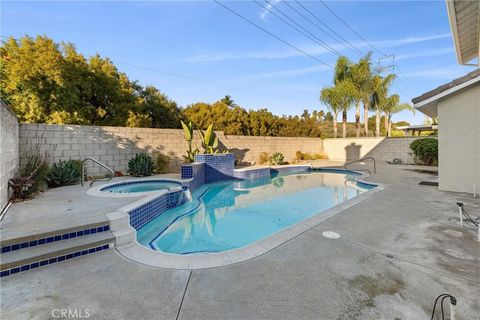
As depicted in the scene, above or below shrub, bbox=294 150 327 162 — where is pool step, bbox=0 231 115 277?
below

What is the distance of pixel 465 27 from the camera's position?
685 cm

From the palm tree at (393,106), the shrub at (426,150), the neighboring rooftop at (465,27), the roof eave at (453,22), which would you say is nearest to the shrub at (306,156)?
the shrub at (426,150)

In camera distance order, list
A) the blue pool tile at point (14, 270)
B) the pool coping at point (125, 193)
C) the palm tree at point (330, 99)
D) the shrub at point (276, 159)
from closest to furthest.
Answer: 1. the blue pool tile at point (14, 270)
2. the pool coping at point (125, 193)
3. the shrub at point (276, 159)
4. the palm tree at point (330, 99)

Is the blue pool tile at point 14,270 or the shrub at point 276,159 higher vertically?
the shrub at point 276,159

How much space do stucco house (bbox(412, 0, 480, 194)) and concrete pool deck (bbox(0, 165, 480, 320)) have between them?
14.2 feet

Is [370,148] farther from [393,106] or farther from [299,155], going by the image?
[393,106]

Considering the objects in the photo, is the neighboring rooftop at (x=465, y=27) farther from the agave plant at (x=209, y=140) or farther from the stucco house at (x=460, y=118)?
the agave plant at (x=209, y=140)

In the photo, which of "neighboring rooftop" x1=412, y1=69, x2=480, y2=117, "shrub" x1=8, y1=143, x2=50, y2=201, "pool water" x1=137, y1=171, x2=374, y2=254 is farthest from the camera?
"neighboring rooftop" x1=412, y1=69, x2=480, y2=117

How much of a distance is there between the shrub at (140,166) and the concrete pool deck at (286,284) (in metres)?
6.72

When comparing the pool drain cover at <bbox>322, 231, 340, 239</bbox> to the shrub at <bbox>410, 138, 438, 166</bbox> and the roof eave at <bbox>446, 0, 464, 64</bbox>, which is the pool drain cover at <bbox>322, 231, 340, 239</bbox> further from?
the shrub at <bbox>410, 138, 438, 166</bbox>

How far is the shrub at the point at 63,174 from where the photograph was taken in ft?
23.4

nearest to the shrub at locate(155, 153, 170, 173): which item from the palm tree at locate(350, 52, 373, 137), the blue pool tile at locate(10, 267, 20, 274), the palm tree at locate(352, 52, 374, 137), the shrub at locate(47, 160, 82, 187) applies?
the shrub at locate(47, 160, 82, 187)

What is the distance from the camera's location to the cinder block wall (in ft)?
54.2

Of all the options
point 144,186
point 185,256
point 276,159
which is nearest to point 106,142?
point 144,186
